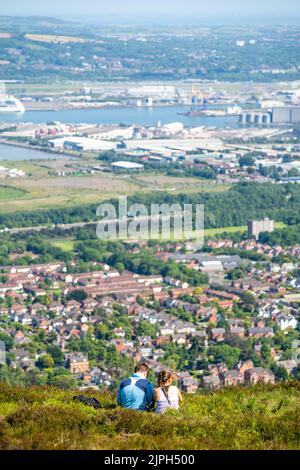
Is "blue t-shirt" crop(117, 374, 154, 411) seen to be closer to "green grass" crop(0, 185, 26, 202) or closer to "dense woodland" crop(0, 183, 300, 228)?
"dense woodland" crop(0, 183, 300, 228)

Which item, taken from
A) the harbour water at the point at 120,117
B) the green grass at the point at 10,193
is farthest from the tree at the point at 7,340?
the harbour water at the point at 120,117

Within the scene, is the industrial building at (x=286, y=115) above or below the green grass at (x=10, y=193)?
below

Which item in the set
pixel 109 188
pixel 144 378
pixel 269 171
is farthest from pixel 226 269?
pixel 144 378

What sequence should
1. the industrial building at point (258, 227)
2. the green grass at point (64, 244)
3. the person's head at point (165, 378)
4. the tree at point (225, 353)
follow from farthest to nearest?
1. the industrial building at point (258, 227)
2. the green grass at point (64, 244)
3. the tree at point (225, 353)
4. the person's head at point (165, 378)

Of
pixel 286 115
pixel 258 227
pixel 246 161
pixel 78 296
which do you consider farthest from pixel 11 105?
pixel 78 296

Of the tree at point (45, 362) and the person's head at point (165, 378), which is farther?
the tree at point (45, 362)

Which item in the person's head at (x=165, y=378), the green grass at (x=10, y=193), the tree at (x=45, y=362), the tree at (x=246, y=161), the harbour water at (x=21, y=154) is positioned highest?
the person's head at (x=165, y=378)

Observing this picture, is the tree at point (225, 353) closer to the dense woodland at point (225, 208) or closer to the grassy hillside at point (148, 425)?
the grassy hillside at point (148, 425)
